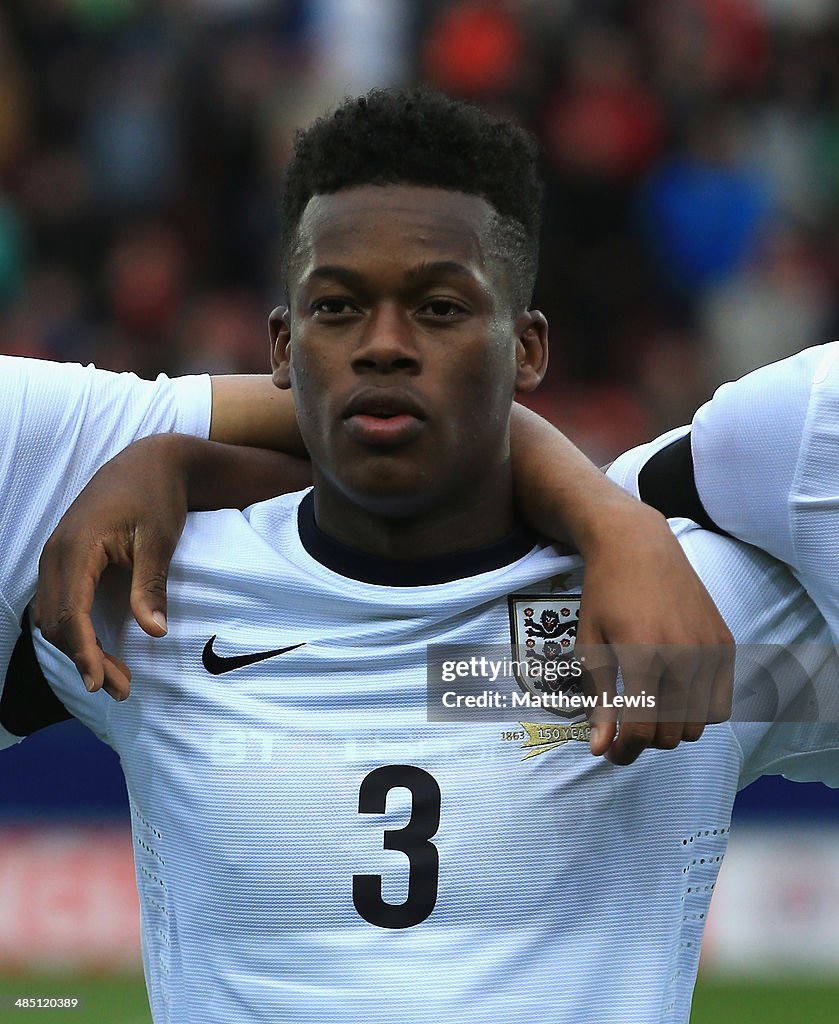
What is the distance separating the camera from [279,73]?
6.76 metres

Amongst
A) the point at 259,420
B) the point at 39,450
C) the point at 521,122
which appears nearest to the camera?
the point at 39,450

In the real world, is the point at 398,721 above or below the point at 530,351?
below

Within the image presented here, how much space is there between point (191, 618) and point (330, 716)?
242 mm

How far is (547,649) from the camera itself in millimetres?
1911

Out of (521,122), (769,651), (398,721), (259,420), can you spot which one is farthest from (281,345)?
(521,122)

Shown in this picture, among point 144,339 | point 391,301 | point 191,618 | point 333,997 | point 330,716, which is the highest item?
point 144,339

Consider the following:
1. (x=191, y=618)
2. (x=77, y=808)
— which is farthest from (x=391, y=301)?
(x=77, y=808)

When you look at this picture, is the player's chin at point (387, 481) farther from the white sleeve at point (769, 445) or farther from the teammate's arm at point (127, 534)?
the white sleeve at point (769, 445)

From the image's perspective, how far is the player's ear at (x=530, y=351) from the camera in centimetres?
204

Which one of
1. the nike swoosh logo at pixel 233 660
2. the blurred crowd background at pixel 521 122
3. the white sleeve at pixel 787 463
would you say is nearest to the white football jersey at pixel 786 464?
the white sleeve at pixel 787 463

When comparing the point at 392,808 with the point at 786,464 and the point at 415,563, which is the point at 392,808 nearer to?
the point at 415,563

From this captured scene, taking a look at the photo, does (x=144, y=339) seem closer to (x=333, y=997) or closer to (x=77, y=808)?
(x=77, y=808)

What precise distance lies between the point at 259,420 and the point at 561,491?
1.63ft

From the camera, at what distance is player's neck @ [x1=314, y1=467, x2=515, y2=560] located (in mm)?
1975
